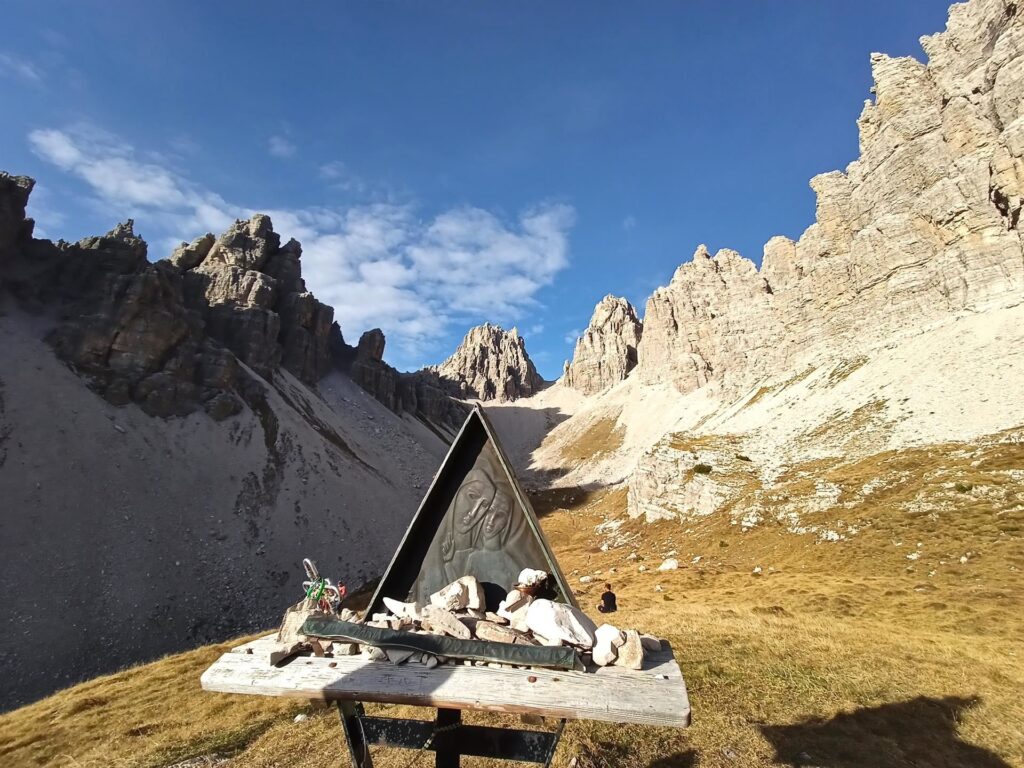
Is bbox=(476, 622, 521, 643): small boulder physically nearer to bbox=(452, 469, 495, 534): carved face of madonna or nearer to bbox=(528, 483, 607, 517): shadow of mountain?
bbox=(452, 469, 495, 534): carved face of madonna

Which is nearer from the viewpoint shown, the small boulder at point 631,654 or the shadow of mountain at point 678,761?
the small boulder at point 631,654

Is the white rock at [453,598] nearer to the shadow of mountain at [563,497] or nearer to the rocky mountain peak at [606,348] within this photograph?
the shadow of mountain at [563,497]

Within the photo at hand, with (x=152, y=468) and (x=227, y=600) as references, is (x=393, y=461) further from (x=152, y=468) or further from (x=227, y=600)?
(x=227, y=600)

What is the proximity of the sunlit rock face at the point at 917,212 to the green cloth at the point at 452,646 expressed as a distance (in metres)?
68.1

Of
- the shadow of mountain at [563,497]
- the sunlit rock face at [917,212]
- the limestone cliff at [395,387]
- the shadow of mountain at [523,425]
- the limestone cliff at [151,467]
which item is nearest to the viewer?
the limestone cliff at [151,467]

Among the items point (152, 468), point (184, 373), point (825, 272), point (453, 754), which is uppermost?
point (825, 272)

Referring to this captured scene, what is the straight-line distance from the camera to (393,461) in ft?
291

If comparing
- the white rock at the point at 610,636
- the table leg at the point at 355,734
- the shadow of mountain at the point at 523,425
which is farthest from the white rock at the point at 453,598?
the shadow of mountain at the point at 523,425

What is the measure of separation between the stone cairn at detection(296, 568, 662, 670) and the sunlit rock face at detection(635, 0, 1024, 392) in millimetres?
67497

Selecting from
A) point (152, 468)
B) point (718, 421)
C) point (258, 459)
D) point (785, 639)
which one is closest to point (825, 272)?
point (718, 421)

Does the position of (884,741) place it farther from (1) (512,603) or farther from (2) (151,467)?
(2) (151,467)

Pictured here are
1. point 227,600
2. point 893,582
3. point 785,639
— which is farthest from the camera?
point 227,600

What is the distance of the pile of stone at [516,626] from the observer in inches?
164

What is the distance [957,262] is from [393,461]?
8663 cm
